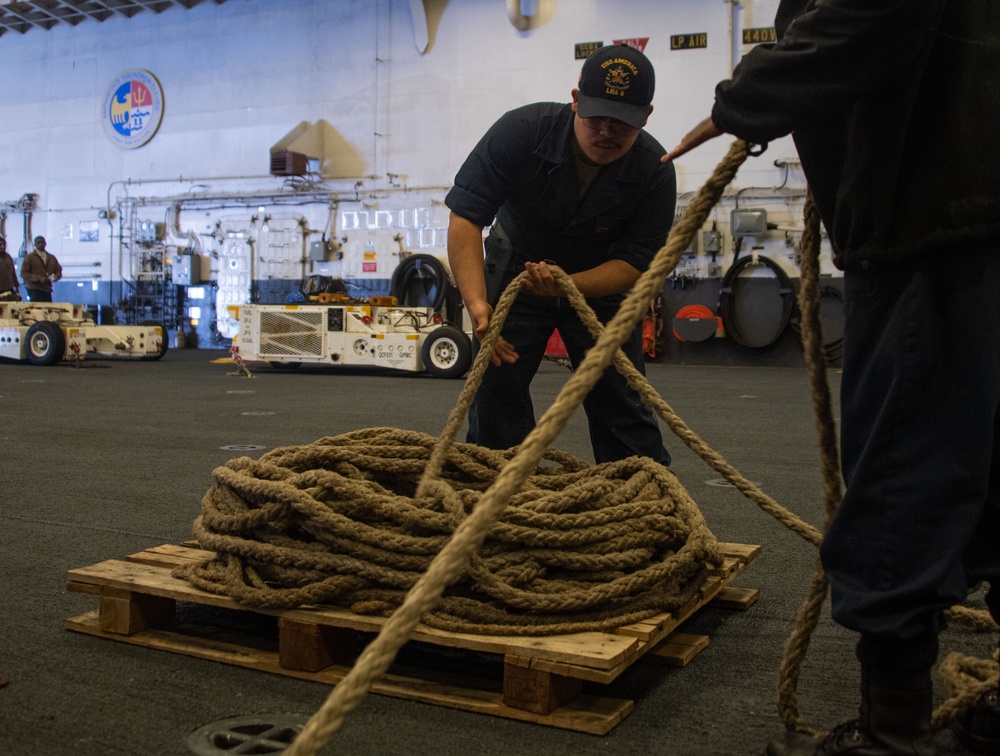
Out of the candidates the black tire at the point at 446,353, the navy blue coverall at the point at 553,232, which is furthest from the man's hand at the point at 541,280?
the black tire at the point at 446,353

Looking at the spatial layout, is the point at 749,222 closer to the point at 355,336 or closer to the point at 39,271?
the point at 355,336

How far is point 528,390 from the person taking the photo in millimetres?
2789

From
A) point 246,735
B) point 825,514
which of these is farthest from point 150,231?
point 825,514

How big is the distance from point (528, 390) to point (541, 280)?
0.51 metres

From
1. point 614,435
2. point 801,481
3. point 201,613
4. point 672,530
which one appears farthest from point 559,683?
point 801,481

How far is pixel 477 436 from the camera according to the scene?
2812 millimetres

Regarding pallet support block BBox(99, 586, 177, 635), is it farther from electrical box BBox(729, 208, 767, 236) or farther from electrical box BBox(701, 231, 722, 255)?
electrical box BBox(701, 231, 722, 255)

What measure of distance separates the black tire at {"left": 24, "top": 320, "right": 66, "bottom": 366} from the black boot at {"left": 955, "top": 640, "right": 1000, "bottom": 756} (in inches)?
434

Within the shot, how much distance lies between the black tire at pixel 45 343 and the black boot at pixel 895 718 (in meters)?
11.1

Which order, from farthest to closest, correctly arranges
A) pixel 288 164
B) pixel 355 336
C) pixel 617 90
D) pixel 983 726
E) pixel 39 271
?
pixel 288 164 < pixel 39 271 < pixel 355 336 < pixel 617 90 < pixel 983 726

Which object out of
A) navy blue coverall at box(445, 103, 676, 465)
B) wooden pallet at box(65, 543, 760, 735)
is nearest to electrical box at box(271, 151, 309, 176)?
navy blue coverall at box(445, 103, 676, 465)

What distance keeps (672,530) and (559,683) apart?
1.59 ft

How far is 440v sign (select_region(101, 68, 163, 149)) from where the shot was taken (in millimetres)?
15891

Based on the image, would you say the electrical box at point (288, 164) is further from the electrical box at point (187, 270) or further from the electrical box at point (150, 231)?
the electrical box at point (150, 231)
